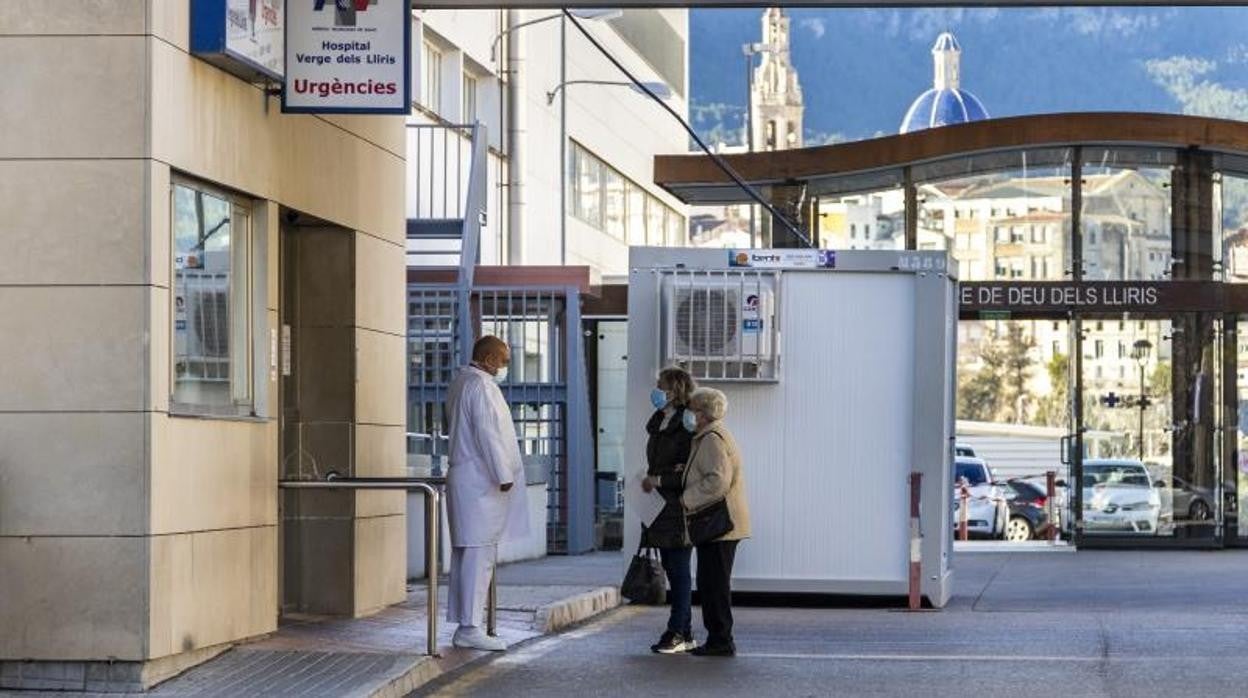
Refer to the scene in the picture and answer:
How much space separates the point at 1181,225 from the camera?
29203 millimetres

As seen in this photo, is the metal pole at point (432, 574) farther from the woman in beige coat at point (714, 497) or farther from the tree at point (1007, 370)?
the tree at point (1007, 370)

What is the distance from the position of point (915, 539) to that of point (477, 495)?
17.1 ft

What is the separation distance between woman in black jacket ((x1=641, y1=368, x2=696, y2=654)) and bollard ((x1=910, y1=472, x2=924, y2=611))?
12.5 feet

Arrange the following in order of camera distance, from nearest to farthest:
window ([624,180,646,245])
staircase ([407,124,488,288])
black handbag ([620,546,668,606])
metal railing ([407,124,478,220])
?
black handbag ([620,546,668,606]) → staircase ([407,124,488,288]) → metal railing ([407,124,478,220]) → window ([624,180,646,245])

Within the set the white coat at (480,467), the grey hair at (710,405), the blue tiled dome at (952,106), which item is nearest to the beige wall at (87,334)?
the white coat at (480,467)

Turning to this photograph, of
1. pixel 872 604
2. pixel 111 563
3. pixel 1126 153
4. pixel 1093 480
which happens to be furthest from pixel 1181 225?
pixel 111 563

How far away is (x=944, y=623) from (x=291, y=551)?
4563 millimetres

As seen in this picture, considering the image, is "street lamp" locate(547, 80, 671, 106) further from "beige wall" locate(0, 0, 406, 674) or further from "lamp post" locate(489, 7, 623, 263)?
"beige wall" locate(0, 0, 406, 674)

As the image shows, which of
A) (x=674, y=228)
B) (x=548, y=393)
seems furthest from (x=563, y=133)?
(x=674, y=228)

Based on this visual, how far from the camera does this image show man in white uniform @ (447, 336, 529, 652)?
45.0 feet

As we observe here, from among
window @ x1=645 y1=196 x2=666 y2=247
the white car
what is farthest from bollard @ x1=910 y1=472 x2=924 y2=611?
window @ x1=645 y1=196 x2=666 y2=247

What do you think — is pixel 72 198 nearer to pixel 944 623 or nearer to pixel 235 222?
pixel 235 222

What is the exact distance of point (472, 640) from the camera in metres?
13.7

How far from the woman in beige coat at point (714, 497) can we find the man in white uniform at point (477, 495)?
1.08 metres
